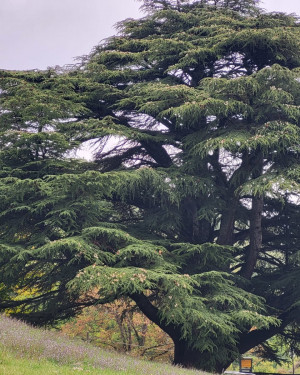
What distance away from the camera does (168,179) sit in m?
14.6

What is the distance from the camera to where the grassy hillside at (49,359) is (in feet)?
26.7

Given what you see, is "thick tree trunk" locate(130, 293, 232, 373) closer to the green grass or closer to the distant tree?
the distant tree

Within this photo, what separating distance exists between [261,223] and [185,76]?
6494 millimetres

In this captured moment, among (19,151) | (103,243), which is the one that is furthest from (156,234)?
(19,151)

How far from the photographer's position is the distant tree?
1245 cm

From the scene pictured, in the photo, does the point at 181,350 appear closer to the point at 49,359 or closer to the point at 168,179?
the point at 168,179

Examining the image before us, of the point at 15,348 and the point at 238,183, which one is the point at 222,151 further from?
the point at 15,348

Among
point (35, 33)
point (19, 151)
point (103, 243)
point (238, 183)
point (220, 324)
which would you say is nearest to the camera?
point (220, 324)

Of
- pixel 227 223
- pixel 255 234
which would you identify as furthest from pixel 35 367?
pixel 255 234

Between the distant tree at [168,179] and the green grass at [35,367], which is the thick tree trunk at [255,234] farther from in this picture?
the green grass at [35,367]

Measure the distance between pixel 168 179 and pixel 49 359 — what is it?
23.2 ft

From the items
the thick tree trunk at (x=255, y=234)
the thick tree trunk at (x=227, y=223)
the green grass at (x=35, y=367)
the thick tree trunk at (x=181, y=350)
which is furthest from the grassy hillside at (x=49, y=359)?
the thick tree trunk at (x=255, y=234)

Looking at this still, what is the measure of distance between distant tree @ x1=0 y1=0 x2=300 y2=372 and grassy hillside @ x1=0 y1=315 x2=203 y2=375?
4.99ft

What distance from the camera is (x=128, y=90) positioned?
17.0 meters
